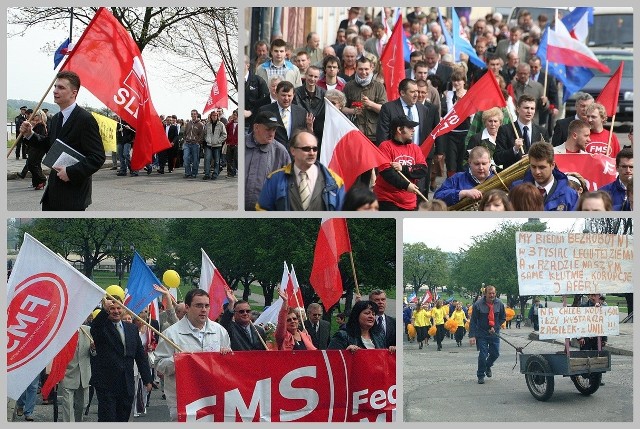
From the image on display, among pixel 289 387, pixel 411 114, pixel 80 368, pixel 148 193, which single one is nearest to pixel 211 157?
pixel 148 193

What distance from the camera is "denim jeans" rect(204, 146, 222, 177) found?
1922cm

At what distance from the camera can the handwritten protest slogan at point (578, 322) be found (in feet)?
38.8

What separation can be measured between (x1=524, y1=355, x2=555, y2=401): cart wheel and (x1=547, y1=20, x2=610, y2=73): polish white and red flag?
537cm

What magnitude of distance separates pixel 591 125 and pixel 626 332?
2823 mm

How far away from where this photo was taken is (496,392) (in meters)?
12.0

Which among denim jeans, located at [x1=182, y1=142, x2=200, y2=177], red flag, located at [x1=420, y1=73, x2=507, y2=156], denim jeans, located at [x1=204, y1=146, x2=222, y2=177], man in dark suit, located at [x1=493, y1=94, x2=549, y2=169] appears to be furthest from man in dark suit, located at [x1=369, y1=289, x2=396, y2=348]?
denim jeans, located at [x1=182, y1=142, x2=200, y2=177]

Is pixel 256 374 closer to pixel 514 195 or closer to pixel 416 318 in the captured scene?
pixel 416 318

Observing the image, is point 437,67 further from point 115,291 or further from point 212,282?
point 115,291

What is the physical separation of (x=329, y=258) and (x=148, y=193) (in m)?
5.97

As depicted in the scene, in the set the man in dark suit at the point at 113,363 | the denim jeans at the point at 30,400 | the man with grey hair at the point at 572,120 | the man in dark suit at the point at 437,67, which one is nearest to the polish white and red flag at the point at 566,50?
the man with grey hair at the point at 572,120

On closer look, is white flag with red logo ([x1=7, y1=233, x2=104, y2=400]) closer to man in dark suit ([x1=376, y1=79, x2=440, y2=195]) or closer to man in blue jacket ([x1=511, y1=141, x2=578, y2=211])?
man in dark suit ([x1=376, y1=79, x2=440, y2=195])

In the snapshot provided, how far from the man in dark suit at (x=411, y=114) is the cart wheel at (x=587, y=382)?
9.31 feet

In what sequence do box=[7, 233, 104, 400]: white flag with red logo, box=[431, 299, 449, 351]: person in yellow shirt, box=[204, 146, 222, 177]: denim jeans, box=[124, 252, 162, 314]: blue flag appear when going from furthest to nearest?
box=[204, 146, 222, 177]: denim jeans
box=[124, 252, 162, 314]: blue flag
box=[431, 299, 449, 351]: person in yellow shirt
box=[7, 233, 104, 400]: white flag with red logo

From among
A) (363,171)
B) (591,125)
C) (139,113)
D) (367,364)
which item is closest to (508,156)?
(591,125)
